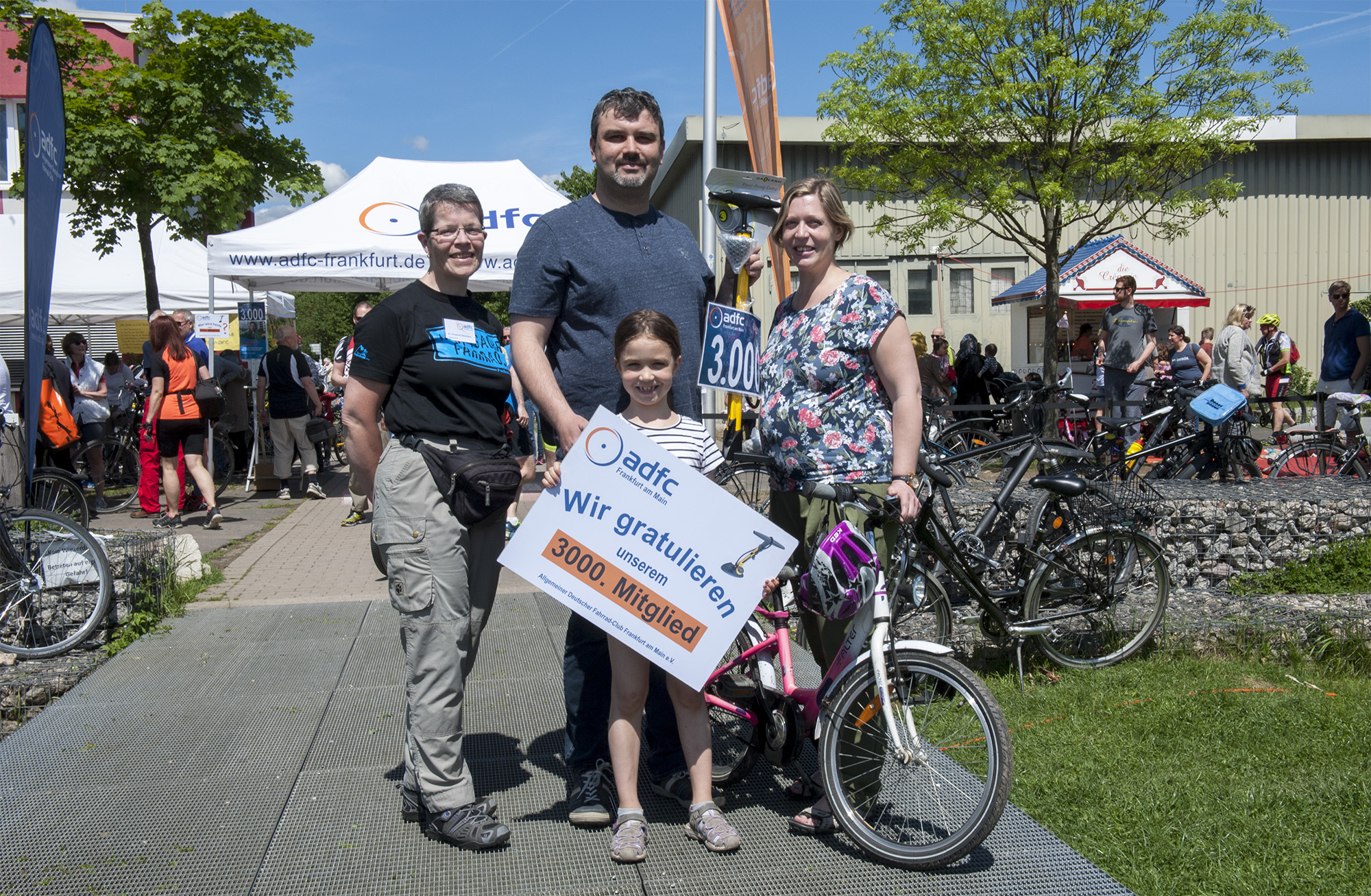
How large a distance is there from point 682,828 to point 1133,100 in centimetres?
1382

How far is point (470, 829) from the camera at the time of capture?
315 cm

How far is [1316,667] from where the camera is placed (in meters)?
5.07

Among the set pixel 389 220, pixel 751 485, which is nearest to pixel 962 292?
pixel 389 220

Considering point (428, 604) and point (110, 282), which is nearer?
point (428, 604)

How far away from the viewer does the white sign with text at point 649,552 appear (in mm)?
2959

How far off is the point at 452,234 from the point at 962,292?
24.2 m

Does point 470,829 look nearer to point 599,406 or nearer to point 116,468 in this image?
point 599,406

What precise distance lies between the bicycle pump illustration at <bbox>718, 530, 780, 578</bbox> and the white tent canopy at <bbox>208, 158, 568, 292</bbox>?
28.7 ft

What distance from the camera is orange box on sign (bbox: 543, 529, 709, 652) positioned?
2986 mm

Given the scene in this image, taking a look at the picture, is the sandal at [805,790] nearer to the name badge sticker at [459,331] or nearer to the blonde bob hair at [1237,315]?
the name badge sticker at [459,331]

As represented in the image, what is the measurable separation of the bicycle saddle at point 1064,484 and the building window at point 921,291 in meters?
21.1

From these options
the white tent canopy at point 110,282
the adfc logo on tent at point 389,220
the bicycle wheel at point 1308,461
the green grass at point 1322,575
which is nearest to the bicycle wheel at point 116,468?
the adfc logo on tent at point 389,220

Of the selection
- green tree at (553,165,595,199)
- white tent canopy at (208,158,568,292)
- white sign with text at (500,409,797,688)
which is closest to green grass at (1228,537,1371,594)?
white sign with text at (500,409,797,688)

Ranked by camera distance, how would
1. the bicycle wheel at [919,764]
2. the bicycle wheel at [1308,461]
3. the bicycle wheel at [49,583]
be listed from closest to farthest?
the bicycle wheel at [919,764], the bicycle wheel at [49,583], the bicycle wheel at [1308,461]
